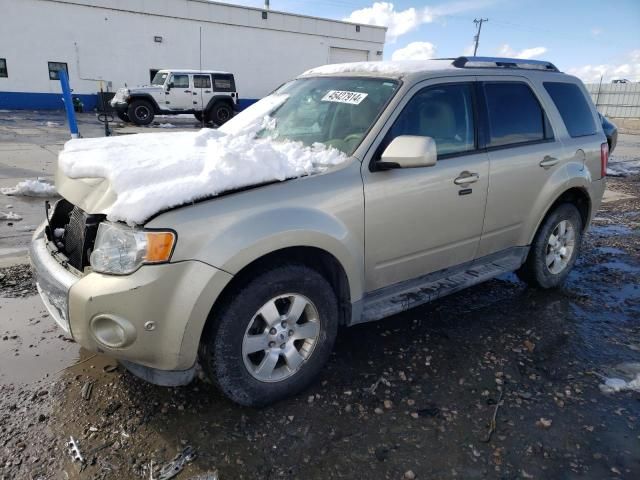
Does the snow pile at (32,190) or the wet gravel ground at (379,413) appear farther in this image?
the snow pile at (32,190)

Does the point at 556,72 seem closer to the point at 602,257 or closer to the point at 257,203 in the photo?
the point at 602,257

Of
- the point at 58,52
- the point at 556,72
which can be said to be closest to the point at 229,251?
the point at 556,72

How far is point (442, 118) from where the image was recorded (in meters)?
3.14

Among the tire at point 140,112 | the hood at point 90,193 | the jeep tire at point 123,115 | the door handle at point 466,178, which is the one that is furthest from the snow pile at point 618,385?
the jeep tire at point 123,115

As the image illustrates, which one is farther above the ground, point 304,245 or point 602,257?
point 304,245

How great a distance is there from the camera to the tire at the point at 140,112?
1791cm

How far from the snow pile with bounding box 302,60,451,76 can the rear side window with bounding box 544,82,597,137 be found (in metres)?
1.14

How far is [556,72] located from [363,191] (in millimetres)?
2594

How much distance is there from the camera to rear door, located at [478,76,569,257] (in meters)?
3.38

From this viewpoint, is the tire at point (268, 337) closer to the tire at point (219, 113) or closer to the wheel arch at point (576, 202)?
the wheel arch at point (576, 202)

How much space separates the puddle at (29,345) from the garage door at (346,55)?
32.2 metres

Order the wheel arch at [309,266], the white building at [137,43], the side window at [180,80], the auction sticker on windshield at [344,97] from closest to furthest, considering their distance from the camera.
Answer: the wheel arch at [309,266], the auction sticker on windshield at [344,97], the side window at [180,80], the white building at [137,43]

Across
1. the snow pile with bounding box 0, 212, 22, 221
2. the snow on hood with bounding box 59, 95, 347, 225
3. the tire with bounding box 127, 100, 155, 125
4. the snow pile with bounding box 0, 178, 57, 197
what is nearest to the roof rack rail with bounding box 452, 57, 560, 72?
the snow on hood with bounding box 59, 95, 347, 225

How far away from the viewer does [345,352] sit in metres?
3.12
